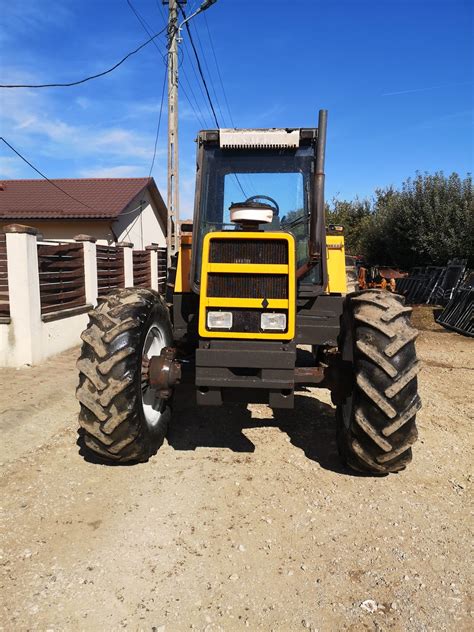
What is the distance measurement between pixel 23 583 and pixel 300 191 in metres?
3.44

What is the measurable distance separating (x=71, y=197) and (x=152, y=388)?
16.4 meters

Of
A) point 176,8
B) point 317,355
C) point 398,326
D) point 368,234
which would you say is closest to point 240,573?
point 398,326

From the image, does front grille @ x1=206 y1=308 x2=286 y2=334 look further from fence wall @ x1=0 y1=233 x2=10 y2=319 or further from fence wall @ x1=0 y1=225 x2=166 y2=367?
fence wall @ x1=0 y1=233 x2=10 y2=319

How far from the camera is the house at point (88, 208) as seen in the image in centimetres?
1664

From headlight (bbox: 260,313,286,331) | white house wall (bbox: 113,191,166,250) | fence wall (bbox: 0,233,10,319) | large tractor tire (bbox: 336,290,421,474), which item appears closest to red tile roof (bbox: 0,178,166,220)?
white house wall (bbox: 113,191,166,250)

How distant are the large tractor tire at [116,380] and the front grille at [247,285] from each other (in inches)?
23.7

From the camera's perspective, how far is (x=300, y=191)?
4.35 m

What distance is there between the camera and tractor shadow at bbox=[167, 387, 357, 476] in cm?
433

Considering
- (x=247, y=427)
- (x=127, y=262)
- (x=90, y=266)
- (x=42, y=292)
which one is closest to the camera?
(x=247, y=427)

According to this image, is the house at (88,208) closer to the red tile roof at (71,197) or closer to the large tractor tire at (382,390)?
the red tile roof at (71,197)

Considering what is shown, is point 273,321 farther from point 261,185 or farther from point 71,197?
point 71,197

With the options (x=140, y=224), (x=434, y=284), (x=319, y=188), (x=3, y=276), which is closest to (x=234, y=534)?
(x=319, y=188)

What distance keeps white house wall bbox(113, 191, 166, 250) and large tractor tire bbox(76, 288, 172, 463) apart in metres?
13.7

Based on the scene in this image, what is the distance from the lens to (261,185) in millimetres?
4406
